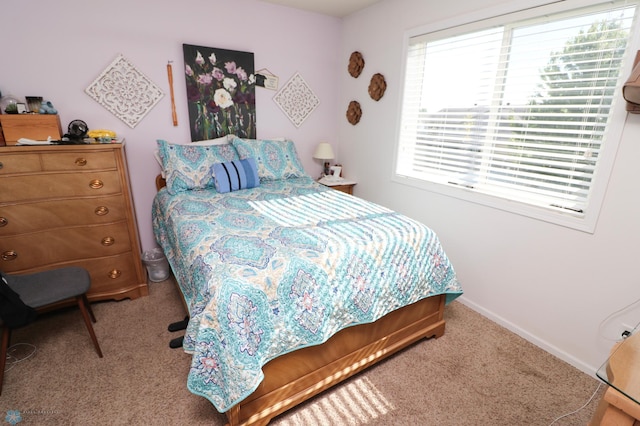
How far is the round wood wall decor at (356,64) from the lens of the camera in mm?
3203

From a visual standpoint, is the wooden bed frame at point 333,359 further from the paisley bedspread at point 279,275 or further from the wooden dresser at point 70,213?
the wooden dresser at point 70,213

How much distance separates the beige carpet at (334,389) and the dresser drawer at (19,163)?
3.39 feet

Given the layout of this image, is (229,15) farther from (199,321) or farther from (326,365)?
(326,365)

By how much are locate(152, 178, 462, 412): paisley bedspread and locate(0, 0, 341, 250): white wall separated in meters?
0.94

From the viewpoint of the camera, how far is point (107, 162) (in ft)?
7.00

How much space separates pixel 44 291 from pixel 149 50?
1967 mm

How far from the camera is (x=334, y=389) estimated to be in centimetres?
169

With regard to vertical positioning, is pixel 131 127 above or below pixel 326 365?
above

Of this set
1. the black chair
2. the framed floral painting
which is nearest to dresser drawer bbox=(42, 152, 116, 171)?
the black chair

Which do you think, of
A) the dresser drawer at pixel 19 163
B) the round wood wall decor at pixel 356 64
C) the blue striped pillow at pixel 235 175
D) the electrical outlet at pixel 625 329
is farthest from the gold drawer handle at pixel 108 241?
the electrical outlet at pixel 625 329

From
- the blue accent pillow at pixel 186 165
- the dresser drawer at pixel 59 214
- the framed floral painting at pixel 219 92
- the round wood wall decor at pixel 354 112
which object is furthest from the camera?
the round wood wall decor at pixel 354 112

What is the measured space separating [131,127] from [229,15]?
4.32 feet

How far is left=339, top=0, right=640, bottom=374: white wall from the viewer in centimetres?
165

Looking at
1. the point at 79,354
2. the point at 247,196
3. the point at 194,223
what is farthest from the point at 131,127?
the point at 79,354
